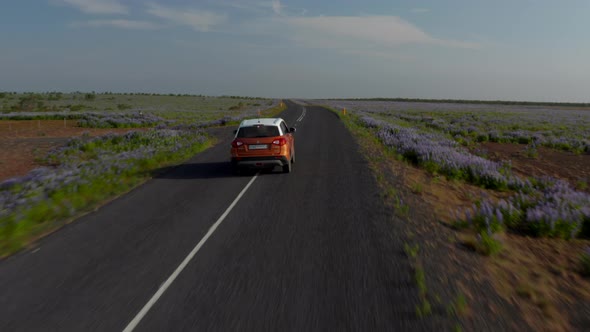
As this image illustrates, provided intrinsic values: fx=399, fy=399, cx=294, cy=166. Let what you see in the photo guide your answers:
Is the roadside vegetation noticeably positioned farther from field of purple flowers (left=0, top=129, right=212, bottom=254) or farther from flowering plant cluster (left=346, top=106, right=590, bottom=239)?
flowering plant cluster (left=346, top=106, right=590, bottom=239)

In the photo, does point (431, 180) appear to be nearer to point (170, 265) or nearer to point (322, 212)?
point (322, 212)

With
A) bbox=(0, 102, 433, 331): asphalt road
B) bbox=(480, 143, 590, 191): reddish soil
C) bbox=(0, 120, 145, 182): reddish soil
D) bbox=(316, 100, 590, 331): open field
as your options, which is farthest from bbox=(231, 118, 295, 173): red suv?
bbox=(480, 143, 590, 191): reddish soil

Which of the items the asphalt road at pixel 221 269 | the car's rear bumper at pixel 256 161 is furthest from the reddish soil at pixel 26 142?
the asphalt road at pixel 221 269

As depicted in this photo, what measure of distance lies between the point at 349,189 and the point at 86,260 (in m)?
6.29

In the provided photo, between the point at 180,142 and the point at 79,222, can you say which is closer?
the point at 79,222

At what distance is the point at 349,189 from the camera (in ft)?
33.8

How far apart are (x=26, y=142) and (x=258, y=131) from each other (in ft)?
57.8

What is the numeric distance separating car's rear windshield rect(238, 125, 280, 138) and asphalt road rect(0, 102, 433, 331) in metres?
2.74

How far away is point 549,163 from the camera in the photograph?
56.9ft

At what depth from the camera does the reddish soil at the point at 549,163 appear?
47.3 feet

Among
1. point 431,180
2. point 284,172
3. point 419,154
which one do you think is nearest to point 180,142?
point 284,172

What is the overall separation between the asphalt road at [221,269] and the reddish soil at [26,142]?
8.68 m

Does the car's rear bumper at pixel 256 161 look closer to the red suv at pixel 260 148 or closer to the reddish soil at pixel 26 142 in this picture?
the red suv at pixel 260 148

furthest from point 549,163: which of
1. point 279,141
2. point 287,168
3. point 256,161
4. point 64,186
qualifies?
point 64,186
